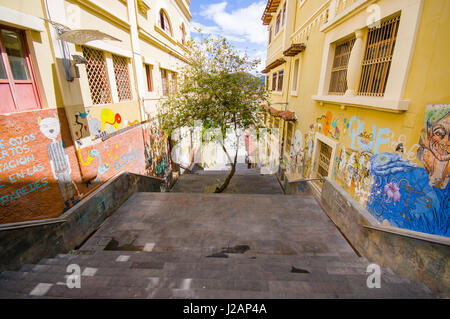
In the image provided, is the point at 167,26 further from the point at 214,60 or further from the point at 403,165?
the point at 403,165

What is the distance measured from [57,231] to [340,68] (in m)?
8.00

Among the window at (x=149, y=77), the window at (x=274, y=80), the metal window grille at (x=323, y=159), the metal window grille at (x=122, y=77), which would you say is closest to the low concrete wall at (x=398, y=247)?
the metal window grille at (x=323, y=159)

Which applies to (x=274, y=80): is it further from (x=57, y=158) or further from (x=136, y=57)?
(x=57, y=158)

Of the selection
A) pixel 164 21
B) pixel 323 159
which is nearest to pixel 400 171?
pixel 323 159

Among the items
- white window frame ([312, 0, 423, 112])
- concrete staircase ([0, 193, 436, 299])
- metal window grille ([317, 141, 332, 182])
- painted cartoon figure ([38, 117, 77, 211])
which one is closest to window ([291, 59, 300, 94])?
metal window grille ([317, 141, 332, 182])

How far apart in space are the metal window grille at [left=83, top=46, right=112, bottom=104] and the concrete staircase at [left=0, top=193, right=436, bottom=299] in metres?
3.20

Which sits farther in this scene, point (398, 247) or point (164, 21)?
point (164, 21)

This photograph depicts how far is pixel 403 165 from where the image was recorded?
3625mm

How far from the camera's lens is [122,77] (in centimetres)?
708

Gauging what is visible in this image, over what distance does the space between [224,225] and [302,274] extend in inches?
86.7

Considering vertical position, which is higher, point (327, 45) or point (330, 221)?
point (327, 45)

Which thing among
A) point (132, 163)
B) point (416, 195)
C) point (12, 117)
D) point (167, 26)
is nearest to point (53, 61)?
point (12, 117)

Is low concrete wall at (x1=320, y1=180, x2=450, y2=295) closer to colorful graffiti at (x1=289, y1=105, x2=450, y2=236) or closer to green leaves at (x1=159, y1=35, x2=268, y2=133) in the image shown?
colorful graffiti at (x1=289, y1=105, x2=450, y2=236)

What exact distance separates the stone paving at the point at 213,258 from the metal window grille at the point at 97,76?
3.18 metres
